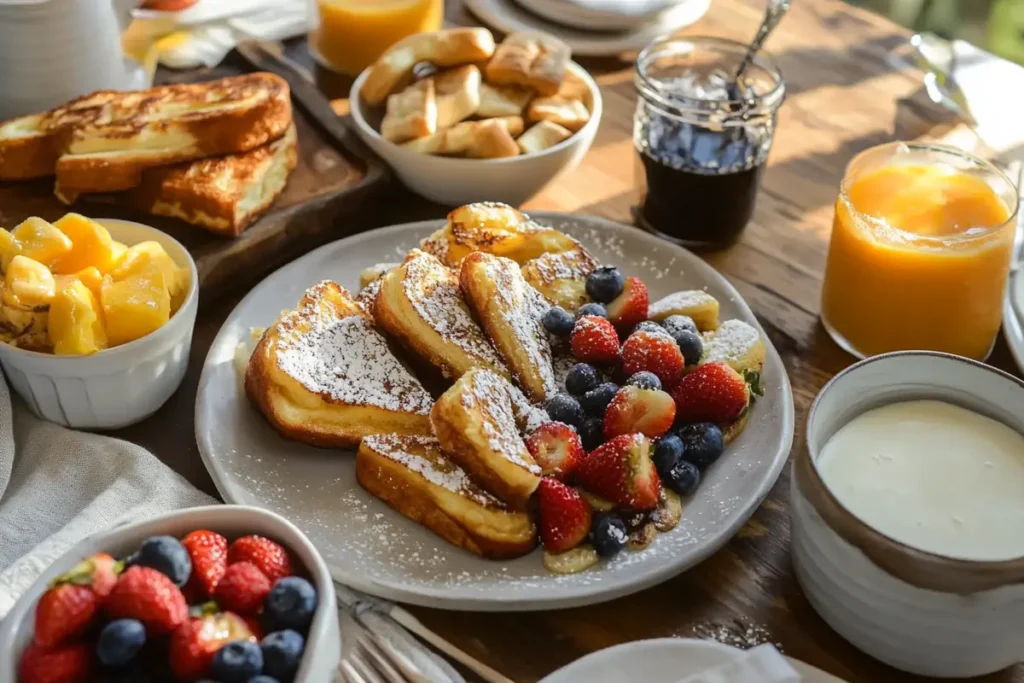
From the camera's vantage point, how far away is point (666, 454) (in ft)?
3.98

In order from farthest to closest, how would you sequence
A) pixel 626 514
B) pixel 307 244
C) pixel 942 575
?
pixel 307 244 < pixel 626 514 < pixel 942 575

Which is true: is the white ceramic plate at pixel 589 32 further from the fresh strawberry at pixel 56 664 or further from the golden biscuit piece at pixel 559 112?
the fresh strawberry at pixel 56 664

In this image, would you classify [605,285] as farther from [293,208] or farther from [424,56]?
[424,56]

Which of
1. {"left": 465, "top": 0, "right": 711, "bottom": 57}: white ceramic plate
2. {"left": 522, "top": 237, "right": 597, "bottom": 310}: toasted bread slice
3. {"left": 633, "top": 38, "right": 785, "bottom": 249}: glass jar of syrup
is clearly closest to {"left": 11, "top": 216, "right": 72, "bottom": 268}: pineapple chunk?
{"left": 522, "top": 237, "right": 597, "bottom": 310}: toasted bread slice

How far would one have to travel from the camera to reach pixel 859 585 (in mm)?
998

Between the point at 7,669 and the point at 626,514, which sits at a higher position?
the point at 7,669

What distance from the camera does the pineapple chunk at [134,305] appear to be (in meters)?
1.25

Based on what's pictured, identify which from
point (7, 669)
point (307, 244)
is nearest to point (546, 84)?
point (307, 244)

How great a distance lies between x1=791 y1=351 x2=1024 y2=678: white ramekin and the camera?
934 millimetres

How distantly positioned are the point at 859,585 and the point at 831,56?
1.51m

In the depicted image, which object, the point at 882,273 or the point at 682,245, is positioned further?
the point at 682,245

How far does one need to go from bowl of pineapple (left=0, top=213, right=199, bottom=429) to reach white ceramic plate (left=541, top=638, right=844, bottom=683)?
2.16ft

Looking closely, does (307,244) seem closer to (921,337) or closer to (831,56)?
(921,337)

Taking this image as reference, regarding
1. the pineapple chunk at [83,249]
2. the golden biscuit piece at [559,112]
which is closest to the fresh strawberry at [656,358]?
the golden biscuit piece at [559,112]
